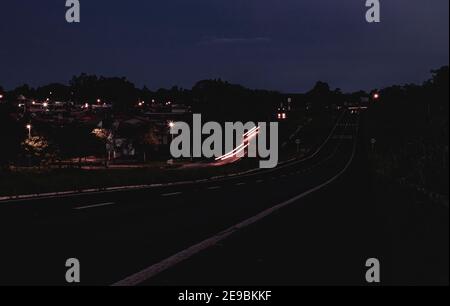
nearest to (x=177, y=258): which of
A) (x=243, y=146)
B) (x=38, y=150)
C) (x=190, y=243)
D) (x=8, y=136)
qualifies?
(x=190, y=243)

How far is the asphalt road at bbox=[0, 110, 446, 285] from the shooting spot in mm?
7414

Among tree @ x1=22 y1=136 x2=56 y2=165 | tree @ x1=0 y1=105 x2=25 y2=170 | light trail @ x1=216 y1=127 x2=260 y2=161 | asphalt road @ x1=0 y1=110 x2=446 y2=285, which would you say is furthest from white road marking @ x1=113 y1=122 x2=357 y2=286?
light trail @ x1=216 y1=127 x2=260 y2=161

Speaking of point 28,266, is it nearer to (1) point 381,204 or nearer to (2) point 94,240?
(2) point 94,240

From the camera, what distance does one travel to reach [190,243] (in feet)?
33.7

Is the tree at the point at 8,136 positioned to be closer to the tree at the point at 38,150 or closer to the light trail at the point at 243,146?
the tree at the point at 38,150

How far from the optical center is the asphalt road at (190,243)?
741 cm

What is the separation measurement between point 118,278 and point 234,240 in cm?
362

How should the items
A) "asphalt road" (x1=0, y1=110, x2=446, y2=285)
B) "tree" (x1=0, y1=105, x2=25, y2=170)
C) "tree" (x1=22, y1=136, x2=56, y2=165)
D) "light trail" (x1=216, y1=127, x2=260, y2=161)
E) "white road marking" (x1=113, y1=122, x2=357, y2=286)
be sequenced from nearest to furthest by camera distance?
"white road marking" (x1=113, y1=122, x2=357, y2=286)
"asphalt road" (x1=0, y1=110, x2=446, y2=285)
"tree" (x1=0, y1=105, x2=25, y2=170)
"tree" (x1=22, y1=136, x2=56, y2=165)
"light trail" (x1=216, y1=127, x2=260, y2=161)

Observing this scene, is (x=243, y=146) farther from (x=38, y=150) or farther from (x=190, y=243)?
(x=190, y=243)

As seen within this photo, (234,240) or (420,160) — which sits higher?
(420,160)

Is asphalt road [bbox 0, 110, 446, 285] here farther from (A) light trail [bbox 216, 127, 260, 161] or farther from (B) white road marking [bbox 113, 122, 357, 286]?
(A) light trail [bbox 216, 127, 260, 161]

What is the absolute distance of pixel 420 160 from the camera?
16375 millimetres

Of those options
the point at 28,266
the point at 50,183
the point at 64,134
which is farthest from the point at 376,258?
the point at 64,134

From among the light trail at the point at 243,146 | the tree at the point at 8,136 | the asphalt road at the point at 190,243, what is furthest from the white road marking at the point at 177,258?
the light trail at the point at 243,146
